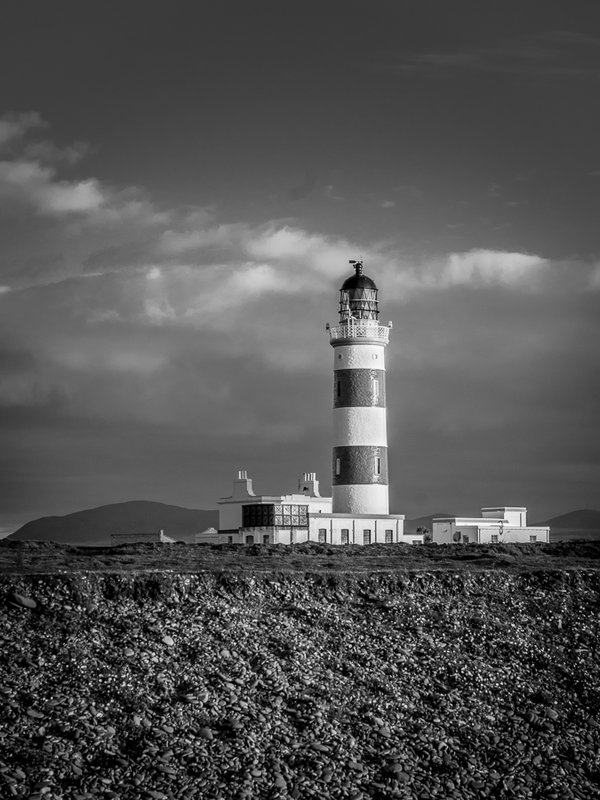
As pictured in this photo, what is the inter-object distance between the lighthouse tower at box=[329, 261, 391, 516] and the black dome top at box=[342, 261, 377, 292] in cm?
110

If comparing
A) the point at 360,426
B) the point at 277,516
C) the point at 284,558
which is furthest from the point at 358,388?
the point at 284,558

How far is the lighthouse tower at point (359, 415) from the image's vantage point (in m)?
54.3

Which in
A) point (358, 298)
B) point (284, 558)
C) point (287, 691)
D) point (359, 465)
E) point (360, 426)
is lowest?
point (287, 691)

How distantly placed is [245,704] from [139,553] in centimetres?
1902

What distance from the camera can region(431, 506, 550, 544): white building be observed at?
2341 inches

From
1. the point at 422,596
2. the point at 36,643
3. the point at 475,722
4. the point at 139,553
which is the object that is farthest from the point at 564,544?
the point at 36,643

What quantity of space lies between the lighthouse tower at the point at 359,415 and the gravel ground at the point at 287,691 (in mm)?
24019

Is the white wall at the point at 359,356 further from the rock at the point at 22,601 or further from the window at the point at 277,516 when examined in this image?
the rock at the point at 22,601

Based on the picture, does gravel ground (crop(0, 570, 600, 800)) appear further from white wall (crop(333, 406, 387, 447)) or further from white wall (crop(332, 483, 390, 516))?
white wall (crop(333, 406, 387, 447))

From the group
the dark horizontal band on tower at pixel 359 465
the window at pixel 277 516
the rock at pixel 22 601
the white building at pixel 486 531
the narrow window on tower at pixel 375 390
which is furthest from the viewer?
the white building at pixel 486 531

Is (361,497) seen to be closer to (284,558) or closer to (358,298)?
(358,298)

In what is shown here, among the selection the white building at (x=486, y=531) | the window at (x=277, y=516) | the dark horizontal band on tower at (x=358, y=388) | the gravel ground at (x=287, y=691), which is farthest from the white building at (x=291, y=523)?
the gravel ground at (x=287, y=691)

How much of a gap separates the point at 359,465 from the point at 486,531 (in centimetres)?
922

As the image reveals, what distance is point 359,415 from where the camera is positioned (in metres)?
54.3
